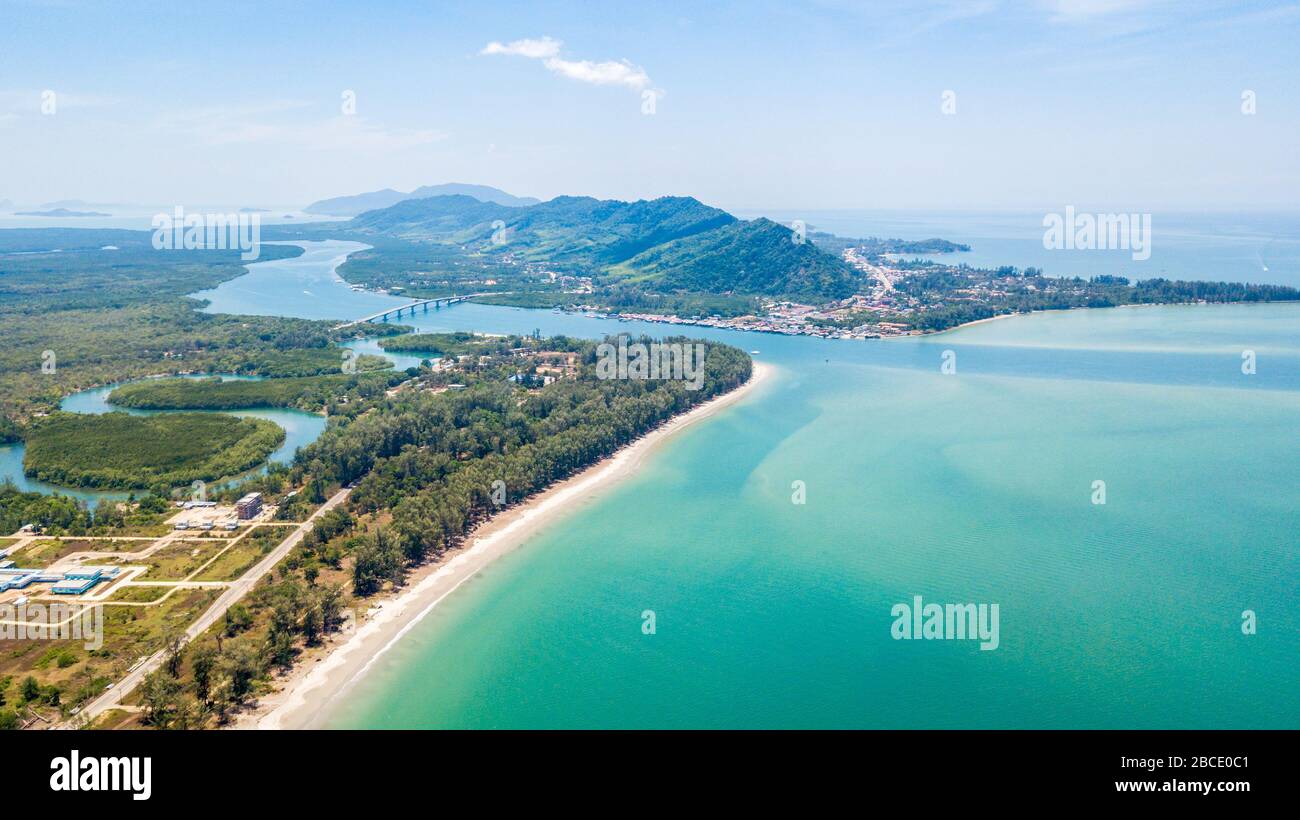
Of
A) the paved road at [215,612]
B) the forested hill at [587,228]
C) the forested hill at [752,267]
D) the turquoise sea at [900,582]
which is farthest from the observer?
the forested hill at [587,228]

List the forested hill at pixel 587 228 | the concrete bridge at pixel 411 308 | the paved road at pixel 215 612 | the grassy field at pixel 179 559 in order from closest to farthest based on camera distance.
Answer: the paved road at pixel 215 612 → the grassy field at pixel 179 559 → the concrete bridge at pixel 411 308 → the forested hill at pixel 587 228

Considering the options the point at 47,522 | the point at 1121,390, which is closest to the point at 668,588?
the point at 47,522

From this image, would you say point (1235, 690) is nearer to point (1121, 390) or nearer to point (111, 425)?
point (1121, 390)

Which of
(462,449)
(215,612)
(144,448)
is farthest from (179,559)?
(144,448)

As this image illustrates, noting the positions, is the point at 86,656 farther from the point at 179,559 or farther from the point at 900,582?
the point at 900,582

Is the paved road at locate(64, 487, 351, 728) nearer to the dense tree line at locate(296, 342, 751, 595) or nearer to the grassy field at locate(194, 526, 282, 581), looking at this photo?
the grassy field at locate(194, 526, 282, 581)

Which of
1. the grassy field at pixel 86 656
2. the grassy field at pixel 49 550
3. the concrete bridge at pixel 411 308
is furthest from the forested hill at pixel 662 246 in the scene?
the grassy field at pixel 86 656

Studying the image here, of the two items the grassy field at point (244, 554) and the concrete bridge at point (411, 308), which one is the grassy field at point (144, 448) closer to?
the grassy field at point (244, 554)
